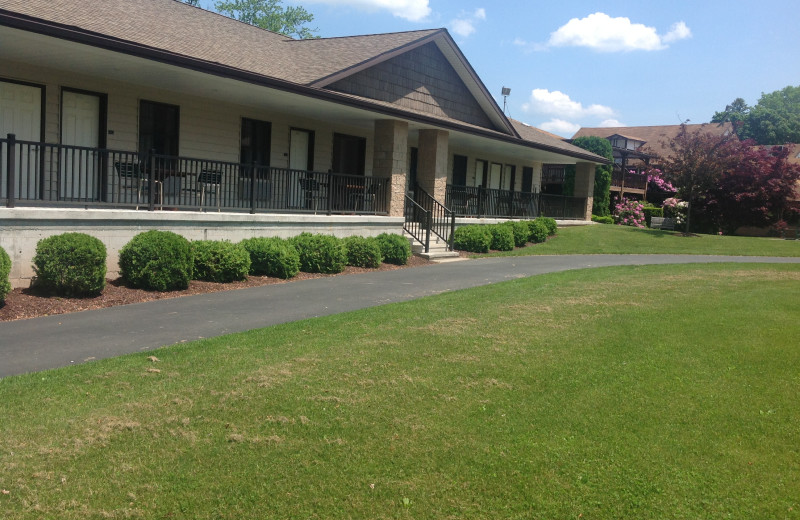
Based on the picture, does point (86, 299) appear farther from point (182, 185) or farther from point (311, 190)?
point (311, 190)

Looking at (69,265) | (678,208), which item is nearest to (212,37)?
(69,265)

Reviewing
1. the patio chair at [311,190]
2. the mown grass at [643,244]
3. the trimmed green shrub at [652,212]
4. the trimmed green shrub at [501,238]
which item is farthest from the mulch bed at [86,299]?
the trimmed green shrub at [652,212]

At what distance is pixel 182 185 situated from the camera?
50.1ft

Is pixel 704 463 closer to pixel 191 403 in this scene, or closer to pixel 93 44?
pixel 191 403

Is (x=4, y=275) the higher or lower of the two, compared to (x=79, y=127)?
lower

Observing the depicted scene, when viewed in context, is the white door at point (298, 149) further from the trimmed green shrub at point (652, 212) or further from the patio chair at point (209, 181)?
the trimmed green shrub at point (652, 212)

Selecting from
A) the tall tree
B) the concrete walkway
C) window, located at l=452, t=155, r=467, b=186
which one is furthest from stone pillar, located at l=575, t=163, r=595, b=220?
the concrete walkway

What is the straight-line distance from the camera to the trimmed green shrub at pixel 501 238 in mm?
20156

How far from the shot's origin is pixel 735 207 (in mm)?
29391

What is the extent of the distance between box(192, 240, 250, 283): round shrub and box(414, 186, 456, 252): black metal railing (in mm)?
8311

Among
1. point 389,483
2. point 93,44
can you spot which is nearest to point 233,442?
point 389,483

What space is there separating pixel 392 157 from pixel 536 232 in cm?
708

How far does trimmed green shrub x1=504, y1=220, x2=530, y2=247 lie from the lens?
21.3 metres

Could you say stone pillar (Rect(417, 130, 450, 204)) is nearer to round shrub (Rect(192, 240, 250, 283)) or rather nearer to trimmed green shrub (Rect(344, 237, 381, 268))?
trimmed green shrub (Rect(344, 237, 381, 268))
